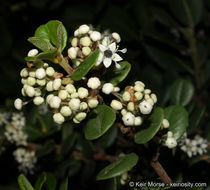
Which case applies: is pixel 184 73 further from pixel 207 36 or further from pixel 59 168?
pixel 59 168

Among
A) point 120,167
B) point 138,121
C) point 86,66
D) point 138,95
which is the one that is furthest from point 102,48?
point 120,167

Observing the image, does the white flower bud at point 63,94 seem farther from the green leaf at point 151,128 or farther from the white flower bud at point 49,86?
the green leaf at point 151,128

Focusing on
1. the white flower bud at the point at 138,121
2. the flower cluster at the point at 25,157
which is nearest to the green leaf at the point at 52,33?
the white flower bud at the point at 138,121

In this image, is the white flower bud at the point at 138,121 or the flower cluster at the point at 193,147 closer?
the white flower bud at the point at 138,121

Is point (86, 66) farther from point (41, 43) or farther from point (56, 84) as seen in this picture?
point (41, 43)

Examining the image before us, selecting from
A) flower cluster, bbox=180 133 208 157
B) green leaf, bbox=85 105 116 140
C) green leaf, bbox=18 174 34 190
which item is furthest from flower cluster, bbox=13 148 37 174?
flower cluster, bbox=180 133 208 157

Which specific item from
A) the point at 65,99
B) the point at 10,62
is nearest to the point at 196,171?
the point at 65,99
